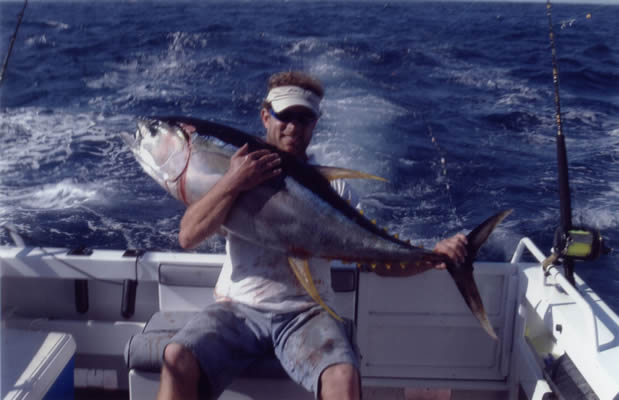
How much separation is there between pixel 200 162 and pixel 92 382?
59.7 inches

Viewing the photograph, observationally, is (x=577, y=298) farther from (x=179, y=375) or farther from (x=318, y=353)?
(x=179, y=375)

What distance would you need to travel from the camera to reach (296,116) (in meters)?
1.88

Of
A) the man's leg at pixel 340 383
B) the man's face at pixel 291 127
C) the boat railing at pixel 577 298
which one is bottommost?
the man's leg at pixel 340 383

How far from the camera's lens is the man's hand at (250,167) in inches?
63.4

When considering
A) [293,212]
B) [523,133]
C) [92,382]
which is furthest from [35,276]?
[523,133]

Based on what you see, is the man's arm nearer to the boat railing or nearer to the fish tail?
the fish tail

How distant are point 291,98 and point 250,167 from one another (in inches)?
14.7

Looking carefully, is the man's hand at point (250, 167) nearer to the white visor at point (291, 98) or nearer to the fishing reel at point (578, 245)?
the white visor at point (291, 98)

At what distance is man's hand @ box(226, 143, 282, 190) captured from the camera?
1.61m

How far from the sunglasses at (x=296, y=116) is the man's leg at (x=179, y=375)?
83 centimetres

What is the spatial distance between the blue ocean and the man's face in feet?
11.4

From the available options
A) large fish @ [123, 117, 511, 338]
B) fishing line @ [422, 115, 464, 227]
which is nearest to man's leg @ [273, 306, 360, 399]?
large fish @ [123, 117, 511, 338]

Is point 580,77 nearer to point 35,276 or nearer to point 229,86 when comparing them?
point 229,86

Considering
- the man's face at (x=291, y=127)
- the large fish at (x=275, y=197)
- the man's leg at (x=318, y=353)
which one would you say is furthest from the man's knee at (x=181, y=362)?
the man's face at (x=291, y=127)
